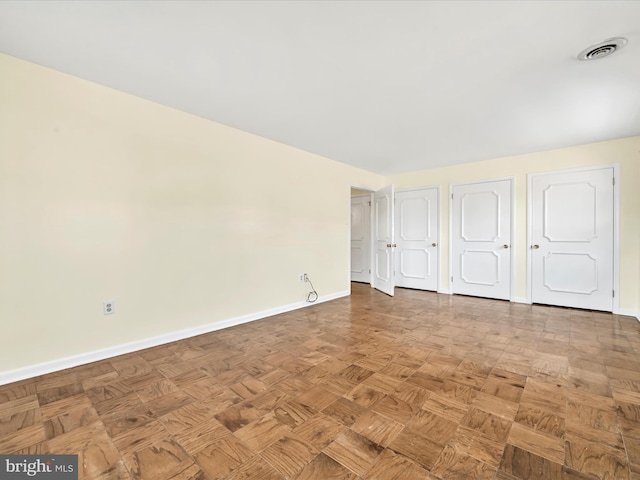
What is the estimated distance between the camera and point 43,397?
1827mm

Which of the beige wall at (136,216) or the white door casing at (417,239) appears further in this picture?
the white door casing at (417,239)

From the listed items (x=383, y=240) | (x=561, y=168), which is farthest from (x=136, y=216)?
(x=561, y=168)

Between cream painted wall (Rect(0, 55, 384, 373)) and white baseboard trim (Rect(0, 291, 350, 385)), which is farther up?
cream painted wall (Rect(0, 55, 384, 373))

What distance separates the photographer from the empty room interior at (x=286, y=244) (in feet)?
4.83

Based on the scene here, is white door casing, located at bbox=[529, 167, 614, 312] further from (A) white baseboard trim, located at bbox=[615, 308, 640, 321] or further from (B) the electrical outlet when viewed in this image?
(B) the electrical outlet

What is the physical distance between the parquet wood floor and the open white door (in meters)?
2.05

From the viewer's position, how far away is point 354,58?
199 centimetres

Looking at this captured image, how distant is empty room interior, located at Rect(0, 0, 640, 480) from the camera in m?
1.47

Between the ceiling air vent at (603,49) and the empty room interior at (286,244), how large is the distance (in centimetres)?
2

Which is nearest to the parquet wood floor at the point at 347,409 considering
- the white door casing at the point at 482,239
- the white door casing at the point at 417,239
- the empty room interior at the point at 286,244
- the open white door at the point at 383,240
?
the empty room interior at the point at 286,244

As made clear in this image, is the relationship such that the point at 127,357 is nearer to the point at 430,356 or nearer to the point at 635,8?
the point at 430,356

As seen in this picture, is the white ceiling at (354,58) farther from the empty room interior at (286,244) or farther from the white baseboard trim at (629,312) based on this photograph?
the white baseboard trim at (629,312)

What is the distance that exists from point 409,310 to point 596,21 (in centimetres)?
323

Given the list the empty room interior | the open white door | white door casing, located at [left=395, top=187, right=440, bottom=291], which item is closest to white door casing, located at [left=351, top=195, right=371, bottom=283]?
the open white door
